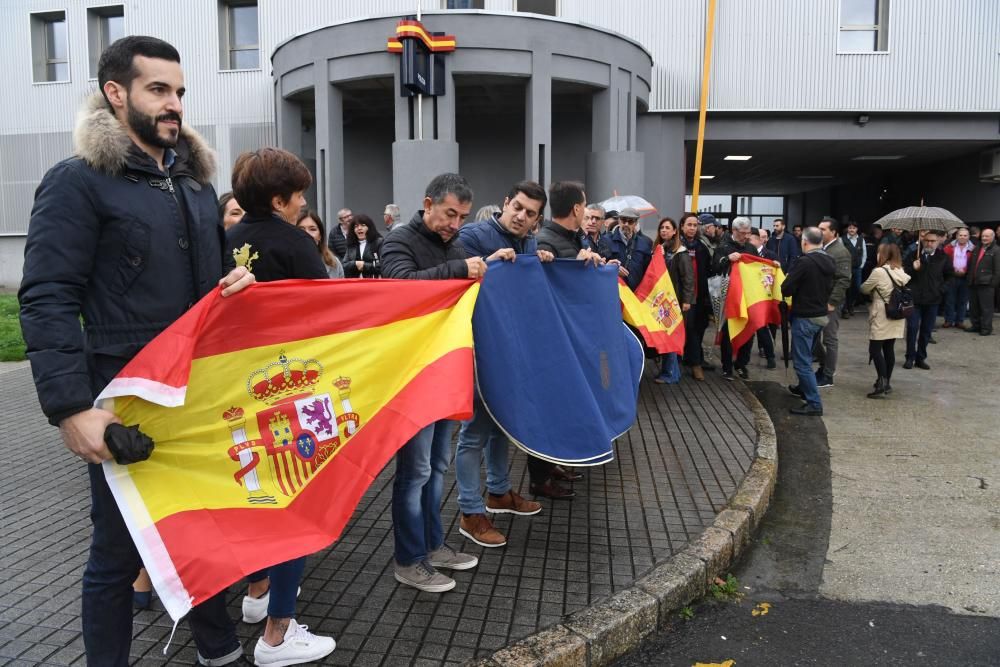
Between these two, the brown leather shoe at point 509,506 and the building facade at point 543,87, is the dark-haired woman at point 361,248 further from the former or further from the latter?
the brown leather shoe at point 509,506

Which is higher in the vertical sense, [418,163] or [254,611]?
[418,163]

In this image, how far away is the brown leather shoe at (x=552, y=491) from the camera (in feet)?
17.1

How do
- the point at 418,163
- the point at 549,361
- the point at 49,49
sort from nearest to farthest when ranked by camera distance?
the point at 549,361, the point at 418,163, the point at 49,49

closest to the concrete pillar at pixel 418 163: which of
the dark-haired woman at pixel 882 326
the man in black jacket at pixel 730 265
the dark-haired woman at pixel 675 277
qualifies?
the dark-haired woman at pixel 675 277

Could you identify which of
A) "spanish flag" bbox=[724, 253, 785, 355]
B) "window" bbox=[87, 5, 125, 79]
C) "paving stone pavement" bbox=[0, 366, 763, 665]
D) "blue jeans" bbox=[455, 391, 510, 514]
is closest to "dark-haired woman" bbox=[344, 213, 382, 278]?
"paving stone pavement" bbox=[0, 366, 763, 665]

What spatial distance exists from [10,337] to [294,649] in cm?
1221

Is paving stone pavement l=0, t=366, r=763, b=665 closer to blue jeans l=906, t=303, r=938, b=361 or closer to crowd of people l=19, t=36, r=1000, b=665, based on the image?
crowd of people l=19, t=36, r=1000, b=665

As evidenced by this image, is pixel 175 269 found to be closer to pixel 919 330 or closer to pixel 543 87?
pixel 919 330

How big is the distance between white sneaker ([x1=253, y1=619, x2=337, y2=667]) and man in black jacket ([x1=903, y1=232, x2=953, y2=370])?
10288 mm

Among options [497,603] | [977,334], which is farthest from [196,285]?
[977,334]

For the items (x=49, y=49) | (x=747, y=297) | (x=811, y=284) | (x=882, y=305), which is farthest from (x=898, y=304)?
(x=49, y=49)

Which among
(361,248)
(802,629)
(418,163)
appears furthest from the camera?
(418,163)

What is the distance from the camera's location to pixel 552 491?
5.20 m

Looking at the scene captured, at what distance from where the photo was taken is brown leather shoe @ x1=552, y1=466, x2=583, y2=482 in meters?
5.44
